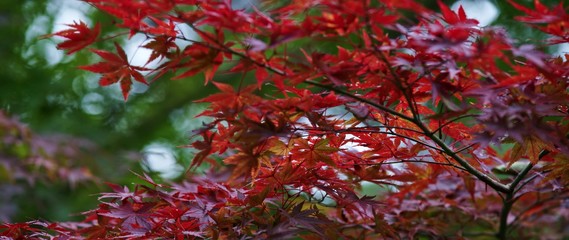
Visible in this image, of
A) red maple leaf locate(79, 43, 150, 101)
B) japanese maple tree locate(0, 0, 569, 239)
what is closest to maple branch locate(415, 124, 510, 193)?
japanese maple tree locate(0, 0, 569, 239)

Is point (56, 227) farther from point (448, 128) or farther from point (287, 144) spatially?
point (448, 128)

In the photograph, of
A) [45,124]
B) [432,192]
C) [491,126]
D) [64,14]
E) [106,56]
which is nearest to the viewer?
[491,126]

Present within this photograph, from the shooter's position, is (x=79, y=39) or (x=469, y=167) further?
(x=469, y=167)

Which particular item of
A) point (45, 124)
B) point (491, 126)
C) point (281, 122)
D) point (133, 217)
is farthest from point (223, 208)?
point (45, 124)

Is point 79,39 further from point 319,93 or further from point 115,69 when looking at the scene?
point 319,93

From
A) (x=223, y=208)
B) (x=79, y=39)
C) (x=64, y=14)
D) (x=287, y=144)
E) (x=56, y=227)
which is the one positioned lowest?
(x=56, y=227)

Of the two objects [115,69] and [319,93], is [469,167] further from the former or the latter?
[115,69]

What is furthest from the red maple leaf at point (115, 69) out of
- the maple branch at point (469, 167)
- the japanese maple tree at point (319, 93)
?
the maple branch at point (469, 167)

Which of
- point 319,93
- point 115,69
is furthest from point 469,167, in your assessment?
point 115,69

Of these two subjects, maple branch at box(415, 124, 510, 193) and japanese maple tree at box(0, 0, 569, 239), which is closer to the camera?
japanese maple tree at box(0, 0, 569, 239)

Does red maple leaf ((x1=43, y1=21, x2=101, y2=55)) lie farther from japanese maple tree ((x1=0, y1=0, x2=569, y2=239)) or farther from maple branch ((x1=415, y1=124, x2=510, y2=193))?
maple branch ((x1=415, y1=124, x2=510, y2=193))

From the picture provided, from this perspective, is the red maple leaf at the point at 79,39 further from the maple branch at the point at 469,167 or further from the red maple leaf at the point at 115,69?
the maple branch at the point at 469,167

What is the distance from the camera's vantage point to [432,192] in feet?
5.71

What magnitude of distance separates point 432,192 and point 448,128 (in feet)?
1.83
